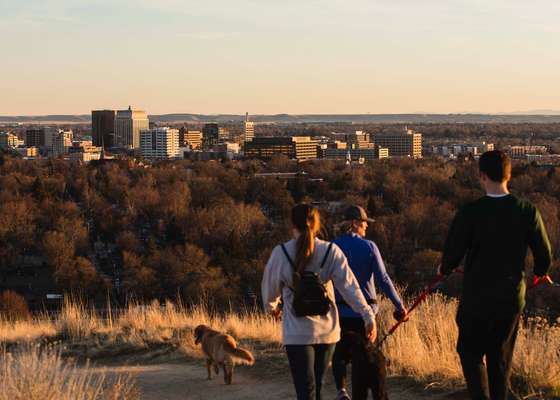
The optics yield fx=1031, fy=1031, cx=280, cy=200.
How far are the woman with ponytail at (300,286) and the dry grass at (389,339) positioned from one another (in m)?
2.06

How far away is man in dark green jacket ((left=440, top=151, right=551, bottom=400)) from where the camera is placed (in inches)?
212

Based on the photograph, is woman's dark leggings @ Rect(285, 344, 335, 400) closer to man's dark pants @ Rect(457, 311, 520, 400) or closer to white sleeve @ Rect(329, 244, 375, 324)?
white sleeve @ Rect(329, 244, 375, 324)

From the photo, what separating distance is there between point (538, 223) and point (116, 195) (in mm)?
75803

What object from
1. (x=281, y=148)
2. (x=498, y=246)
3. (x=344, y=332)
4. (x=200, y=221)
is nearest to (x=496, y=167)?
(x=498, y=246)

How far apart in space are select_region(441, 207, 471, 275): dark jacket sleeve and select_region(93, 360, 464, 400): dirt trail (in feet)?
6.70

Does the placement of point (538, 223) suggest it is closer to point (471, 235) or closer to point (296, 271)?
point (471, 235)

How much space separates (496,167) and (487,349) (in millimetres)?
978

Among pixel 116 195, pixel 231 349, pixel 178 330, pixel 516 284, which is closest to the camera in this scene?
pixel 516 284

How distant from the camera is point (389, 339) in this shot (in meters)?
8.73

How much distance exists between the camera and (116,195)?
262 feet

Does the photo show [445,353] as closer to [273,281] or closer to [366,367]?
[366,367]

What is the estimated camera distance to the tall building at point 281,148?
16988cm

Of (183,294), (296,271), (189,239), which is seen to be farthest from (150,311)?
(189,239)

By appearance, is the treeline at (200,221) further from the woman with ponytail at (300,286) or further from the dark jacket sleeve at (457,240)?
the dark jacket sleeve at (457,240)
